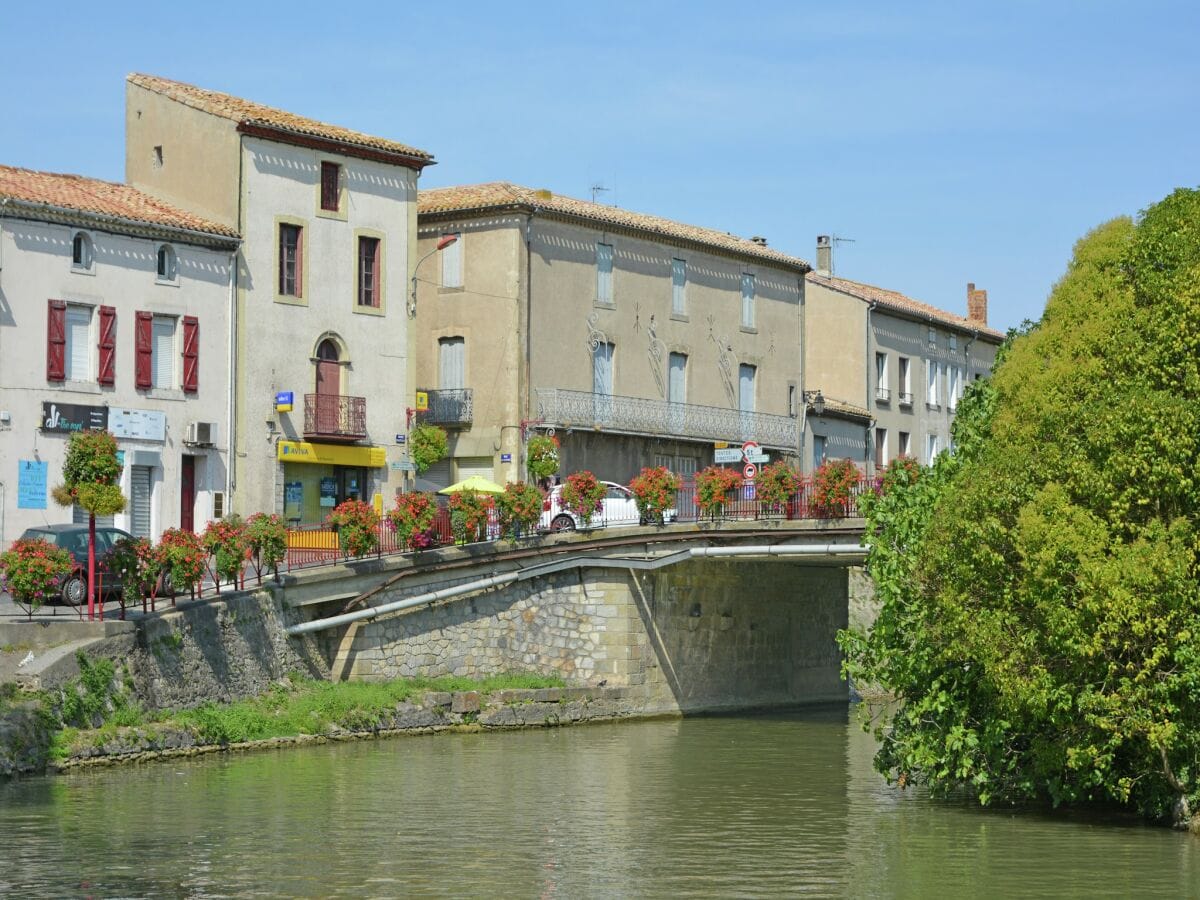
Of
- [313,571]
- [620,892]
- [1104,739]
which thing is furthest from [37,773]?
[1104,739]

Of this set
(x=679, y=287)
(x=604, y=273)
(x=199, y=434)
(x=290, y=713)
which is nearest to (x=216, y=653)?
(x=290, y=713)

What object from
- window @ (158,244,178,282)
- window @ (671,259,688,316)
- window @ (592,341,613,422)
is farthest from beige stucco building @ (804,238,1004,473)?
window @ (158,244,178,282)

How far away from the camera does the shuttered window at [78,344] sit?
43.2 metres

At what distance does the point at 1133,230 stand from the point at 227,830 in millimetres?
14793

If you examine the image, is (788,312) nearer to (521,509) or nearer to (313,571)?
(521,509)

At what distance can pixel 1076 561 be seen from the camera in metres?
24.3

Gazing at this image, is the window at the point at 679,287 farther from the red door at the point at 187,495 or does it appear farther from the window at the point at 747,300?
the red door at the point at 187,495

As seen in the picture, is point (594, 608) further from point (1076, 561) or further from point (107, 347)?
point (1076, 561)

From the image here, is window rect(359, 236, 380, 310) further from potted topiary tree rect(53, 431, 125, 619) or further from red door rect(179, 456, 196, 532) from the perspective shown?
potted topiary tree rect(53, 431, 125, 619)

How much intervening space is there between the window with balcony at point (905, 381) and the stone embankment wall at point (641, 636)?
21243mm

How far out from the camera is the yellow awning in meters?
47.3

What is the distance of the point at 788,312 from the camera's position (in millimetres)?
65625

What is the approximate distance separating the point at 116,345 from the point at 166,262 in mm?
2543

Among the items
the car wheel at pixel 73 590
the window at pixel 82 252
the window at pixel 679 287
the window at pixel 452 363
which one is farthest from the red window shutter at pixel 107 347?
the window at pixel 679 287
